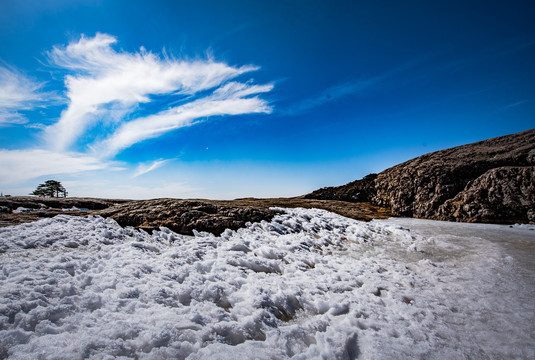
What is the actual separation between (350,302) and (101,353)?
3.32 m

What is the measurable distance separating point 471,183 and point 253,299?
39.0ft

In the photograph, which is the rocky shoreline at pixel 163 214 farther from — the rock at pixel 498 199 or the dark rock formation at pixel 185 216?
the rock at pixel 498 199

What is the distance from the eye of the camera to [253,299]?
138 inches

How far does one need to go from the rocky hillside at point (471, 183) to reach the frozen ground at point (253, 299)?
3.37m

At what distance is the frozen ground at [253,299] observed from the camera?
2.54 m

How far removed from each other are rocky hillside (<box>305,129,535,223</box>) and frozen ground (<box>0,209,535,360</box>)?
3.37 meters

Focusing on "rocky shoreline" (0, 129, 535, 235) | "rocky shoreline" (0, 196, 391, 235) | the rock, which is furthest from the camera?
the rock

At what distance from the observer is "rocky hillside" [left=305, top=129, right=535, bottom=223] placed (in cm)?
877

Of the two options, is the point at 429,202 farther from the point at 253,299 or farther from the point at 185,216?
the point at 185,216

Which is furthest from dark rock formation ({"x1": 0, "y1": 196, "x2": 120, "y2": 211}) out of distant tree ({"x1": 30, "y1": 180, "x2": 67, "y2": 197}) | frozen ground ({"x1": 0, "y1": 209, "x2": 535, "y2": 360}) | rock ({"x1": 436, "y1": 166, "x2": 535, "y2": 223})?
distant tree ({"x1": 30, "y1": 180, "x2": 67, "y2": 197})

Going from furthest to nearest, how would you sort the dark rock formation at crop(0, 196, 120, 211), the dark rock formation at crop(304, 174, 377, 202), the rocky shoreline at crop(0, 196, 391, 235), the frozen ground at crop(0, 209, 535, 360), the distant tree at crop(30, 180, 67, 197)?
the distant tree at crop(30, 180, 67, 197), the dark rock formation at crop(304, 174, 377, 202), the dark rock formation at crop(0, 196, 120, 211), the rocky shoreline at crop(0, 196, 391, 235), the frozen ground at crop(0, 209, 535, 360)

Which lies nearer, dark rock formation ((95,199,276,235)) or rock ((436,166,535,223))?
dark rock formation ((95,199,276,235))

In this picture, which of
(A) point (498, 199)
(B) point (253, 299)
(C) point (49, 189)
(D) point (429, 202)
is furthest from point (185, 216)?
(C) point (49, 189)

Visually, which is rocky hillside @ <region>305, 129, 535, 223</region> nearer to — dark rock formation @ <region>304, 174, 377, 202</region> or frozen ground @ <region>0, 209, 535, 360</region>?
dark rock formation @ <region>304, 174, 377, 202</region>
